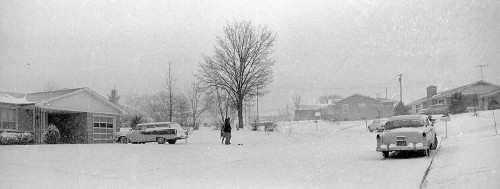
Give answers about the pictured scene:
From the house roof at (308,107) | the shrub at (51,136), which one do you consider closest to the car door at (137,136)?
the shrub at (51,136)

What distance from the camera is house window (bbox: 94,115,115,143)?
3362 centimetres

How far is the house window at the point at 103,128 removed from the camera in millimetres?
33625

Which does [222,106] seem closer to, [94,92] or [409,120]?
[94,92]

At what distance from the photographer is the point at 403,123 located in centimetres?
1719

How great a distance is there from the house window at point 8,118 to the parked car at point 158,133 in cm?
748

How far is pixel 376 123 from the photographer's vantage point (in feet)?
159

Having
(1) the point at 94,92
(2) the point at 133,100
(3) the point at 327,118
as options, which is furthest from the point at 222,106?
(2) the point at 133,100

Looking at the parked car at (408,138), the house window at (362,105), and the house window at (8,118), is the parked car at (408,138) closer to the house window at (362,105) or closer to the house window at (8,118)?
the house window at (8,118)

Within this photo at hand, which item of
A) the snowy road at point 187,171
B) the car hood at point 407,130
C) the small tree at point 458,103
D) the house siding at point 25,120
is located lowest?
A: the snowy road at point 187,171

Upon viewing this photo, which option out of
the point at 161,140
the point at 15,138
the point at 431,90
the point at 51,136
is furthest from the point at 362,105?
the point at 15,138

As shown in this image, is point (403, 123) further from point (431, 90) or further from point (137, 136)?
point (431, 90)

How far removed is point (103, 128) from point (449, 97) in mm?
37969

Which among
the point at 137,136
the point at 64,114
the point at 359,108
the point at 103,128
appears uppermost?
the point at 359,108

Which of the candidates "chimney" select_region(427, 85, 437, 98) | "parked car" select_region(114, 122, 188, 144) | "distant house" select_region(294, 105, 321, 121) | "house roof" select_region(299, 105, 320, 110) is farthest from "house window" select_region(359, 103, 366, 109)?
"parked car" select_region(114, 122, 188, 144)
